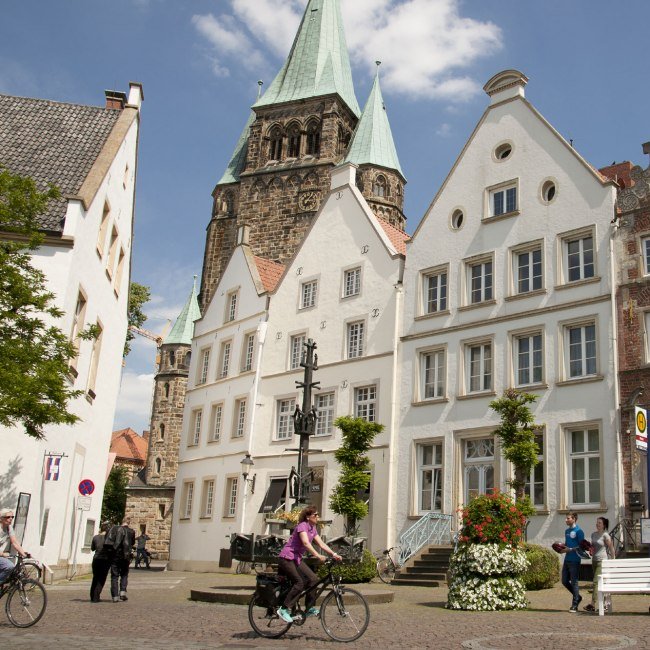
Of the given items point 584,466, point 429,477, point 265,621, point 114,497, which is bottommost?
point 265,621

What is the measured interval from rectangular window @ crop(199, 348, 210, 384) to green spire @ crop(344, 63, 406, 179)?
2398 centimetres

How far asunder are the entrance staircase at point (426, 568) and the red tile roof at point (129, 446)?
2954 inches

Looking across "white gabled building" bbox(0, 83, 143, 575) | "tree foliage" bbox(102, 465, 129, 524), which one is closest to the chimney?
"white gabled building" bbox(0, 83, 143, 575)

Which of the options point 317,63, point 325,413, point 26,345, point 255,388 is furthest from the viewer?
point 317,63

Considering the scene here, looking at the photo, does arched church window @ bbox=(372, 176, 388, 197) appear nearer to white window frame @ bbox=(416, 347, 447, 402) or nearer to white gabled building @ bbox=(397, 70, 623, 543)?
white gabled building @ bbox=(397, 70, 623, 543)

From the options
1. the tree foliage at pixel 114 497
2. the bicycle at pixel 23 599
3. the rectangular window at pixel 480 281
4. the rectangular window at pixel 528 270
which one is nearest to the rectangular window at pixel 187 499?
the rectangular window at pixel 480 281

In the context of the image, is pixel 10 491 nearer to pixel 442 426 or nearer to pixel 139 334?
pixel 442 426

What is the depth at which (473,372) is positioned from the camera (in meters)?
26.0

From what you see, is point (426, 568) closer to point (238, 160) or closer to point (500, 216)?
point (500, 216)

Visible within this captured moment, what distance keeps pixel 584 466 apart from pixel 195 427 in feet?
62.5

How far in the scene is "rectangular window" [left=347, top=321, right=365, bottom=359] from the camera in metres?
29.9

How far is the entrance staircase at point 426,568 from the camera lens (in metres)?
21.8

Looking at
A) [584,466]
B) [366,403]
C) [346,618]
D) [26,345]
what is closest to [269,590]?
[346,618]

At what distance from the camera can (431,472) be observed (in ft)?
86.2
